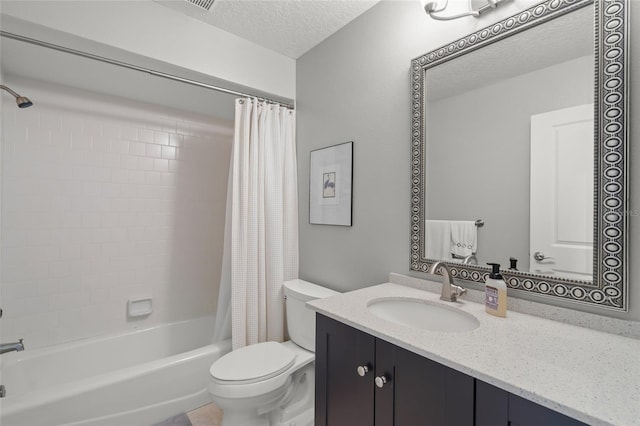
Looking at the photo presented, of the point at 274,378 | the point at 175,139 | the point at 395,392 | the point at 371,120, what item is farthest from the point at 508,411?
the point at 175,139

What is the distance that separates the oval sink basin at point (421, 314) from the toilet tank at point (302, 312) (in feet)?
1.66

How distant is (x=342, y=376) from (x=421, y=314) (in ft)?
1.45

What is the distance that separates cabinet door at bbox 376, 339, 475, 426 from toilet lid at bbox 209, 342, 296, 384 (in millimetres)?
704

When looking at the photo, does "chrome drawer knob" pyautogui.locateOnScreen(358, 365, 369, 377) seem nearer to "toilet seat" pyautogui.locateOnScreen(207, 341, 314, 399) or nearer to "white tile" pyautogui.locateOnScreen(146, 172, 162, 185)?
"toilet seat" pyautogui.locateOnScreen(207, 341, 314, 399)

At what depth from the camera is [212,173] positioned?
269cm

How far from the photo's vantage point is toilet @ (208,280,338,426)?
54.1 inches

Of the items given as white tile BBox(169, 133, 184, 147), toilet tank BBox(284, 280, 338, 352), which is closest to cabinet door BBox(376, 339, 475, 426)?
toilet tank BBox(284, 280, 338, 352)

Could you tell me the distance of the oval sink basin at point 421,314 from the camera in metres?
1.13

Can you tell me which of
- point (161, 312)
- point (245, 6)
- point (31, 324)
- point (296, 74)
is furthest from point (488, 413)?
point (31, 324)

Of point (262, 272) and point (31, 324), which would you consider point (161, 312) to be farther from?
point (262, 272)

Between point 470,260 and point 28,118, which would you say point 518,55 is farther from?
point 28,118

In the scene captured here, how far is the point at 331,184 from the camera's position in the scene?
1.90 metres

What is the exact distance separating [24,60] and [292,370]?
91.2 inches

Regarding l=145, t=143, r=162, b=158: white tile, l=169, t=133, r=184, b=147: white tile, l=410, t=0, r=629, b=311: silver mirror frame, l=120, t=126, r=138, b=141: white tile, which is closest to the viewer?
l=410, t=0, r=629, b=311: silver mirror frame
